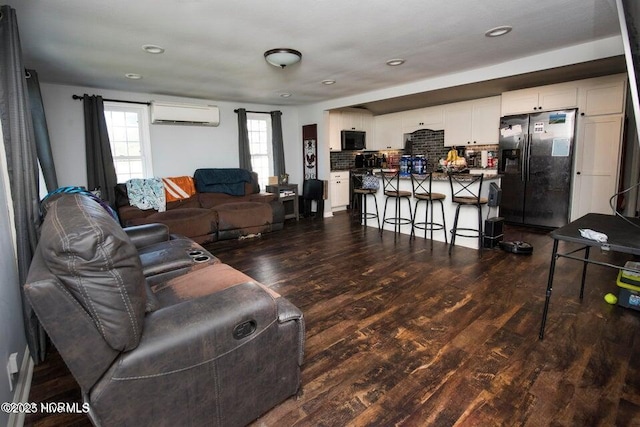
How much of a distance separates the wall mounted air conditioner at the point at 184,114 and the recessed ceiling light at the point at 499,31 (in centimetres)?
419

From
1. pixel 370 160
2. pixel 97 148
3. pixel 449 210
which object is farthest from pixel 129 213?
pixel 370 160

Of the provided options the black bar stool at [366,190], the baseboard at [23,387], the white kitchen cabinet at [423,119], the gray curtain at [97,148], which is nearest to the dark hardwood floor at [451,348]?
the baseboard at [23,387]

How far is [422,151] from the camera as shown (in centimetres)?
695

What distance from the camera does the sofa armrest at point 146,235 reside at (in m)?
2.72

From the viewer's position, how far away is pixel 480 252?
13.0 feet

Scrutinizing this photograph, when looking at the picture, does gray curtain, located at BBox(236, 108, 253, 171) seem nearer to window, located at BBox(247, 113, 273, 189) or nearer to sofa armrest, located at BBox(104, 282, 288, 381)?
window, located at BBox(247, 113, 273, 189)

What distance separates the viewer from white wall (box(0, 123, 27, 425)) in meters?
1.49

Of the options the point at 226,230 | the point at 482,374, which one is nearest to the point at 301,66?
the point at 226,230

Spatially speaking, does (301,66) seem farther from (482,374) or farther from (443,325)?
(482,374)

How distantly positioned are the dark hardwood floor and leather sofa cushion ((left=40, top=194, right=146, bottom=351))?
844 mm

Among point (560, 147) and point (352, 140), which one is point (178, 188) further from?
point (560, 147)

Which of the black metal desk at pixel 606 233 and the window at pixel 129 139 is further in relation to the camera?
the window at pixel 129 139

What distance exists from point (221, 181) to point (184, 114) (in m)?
1.19

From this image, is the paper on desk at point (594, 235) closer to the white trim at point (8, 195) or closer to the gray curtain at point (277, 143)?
the white trim at point (8, 195)
